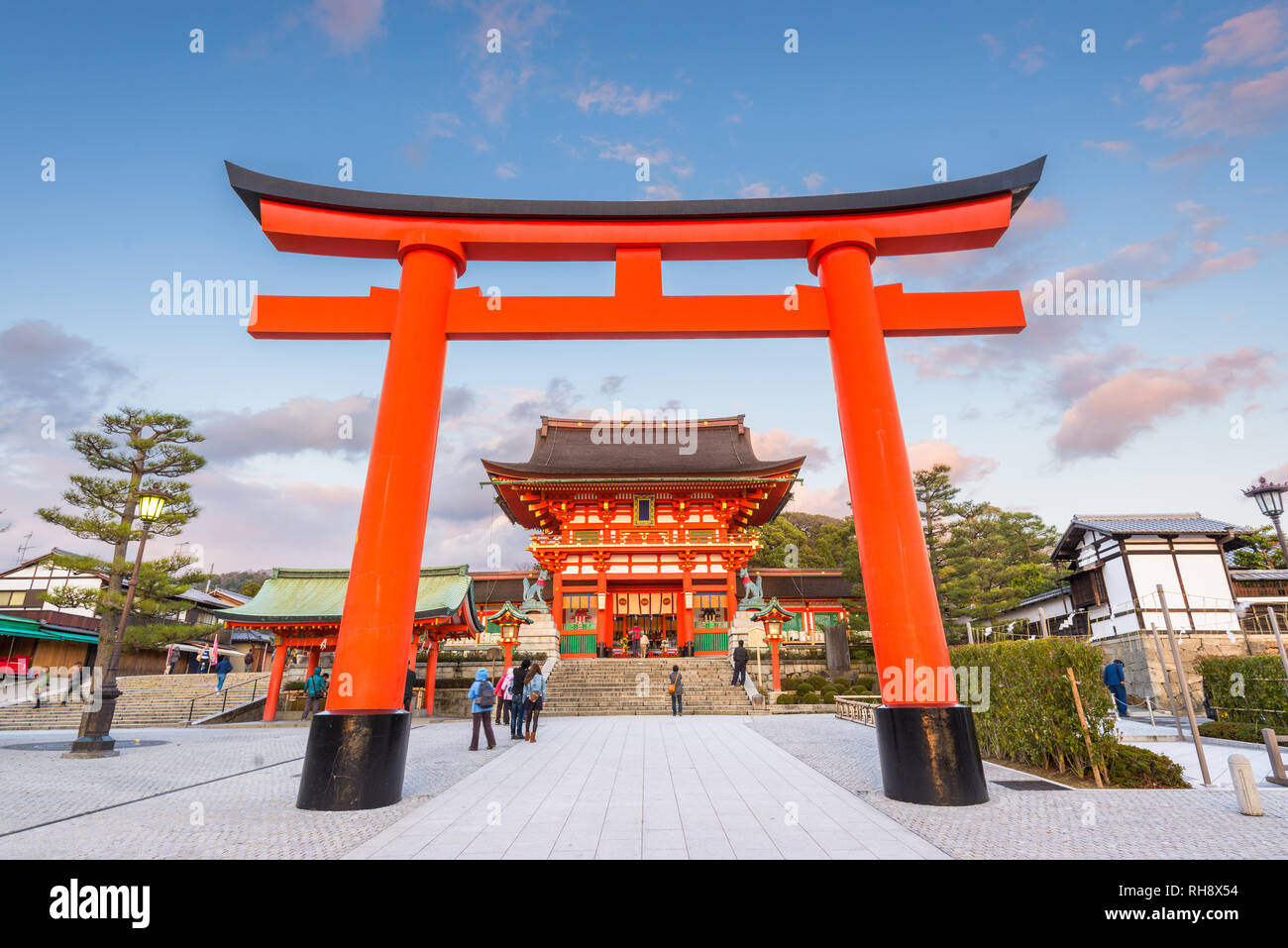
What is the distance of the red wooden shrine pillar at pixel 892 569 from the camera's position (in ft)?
19.2

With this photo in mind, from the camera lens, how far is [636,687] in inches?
765

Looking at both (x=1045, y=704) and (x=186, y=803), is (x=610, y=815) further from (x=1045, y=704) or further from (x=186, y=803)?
(x=1045, y=704)

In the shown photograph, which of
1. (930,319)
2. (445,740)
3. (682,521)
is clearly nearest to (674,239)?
(930,319)

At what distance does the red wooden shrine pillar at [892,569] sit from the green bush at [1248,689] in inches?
355

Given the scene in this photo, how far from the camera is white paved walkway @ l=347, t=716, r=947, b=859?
4.62 meters

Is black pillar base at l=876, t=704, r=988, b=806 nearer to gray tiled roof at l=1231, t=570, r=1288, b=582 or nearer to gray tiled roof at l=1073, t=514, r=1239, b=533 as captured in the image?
gray tiled roof at l=1073, t=514, r=1239, b=533

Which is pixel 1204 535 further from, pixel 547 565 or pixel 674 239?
pixel 674 239

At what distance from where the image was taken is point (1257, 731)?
1089 centimetres

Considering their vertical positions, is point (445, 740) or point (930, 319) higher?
point (930, 319)

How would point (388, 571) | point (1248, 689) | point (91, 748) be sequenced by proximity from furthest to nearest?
point (1248, 689), point (91, 748), point (388, 571)

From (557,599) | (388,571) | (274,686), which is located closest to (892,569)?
(388,571)

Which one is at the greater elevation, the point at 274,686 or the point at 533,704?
the point at 274,686

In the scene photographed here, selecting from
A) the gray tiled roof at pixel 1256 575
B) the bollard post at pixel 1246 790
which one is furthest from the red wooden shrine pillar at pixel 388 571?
the gray tiled roof at pixel 1256 575
